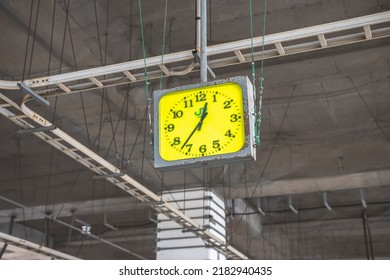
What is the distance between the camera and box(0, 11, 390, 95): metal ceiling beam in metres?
6.46

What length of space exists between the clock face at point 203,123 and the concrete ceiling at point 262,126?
4919mm

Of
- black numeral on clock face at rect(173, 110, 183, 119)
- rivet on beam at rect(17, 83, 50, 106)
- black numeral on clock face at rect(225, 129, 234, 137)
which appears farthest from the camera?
rivet on beam at rect(17, 83, 50, 106)

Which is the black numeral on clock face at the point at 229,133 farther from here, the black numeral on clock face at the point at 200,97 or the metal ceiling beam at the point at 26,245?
the metal ceiling beam at the point at 26,245

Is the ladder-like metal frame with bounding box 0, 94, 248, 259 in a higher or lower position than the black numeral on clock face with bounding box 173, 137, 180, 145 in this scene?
higher

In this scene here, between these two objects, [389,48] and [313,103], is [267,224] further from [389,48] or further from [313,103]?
[389,48]

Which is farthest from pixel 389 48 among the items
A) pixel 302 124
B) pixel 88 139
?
pixel 88 139

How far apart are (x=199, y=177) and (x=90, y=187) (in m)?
3.95

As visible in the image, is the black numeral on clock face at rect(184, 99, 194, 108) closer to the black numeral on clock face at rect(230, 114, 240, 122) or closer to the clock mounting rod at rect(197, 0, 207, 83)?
the clock mounting rod at rect(197, 0, 207, 83)

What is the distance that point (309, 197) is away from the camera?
2047 cm

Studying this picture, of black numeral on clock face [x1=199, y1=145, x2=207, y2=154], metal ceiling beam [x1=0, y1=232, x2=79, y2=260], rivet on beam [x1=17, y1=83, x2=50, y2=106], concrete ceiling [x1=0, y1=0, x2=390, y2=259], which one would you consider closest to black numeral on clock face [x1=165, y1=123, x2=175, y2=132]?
black numeral on clock face [x1=199, y1=145, x2=207, y2=154]

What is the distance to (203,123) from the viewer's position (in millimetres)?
5113

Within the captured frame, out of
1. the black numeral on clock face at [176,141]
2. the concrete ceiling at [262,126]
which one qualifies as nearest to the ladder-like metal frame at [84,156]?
the concrete ceiling at [262,126]

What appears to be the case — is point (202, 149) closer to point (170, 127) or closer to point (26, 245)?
point (170, 127)

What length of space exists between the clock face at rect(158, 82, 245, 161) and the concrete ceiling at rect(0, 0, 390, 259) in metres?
4.92
